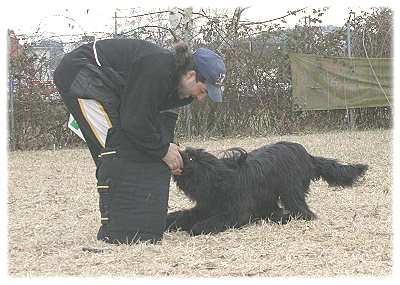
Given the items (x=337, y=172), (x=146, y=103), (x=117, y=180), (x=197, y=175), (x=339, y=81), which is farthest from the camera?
(x=339, y=81)

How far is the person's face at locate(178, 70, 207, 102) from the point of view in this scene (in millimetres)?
Answer: 3797

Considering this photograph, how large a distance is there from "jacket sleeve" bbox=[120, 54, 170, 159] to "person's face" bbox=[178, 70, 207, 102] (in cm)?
11

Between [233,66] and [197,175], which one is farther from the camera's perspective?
[233,66]

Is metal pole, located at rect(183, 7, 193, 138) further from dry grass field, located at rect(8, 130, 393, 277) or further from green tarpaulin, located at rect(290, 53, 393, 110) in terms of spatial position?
dry grass field, located at rect(8, 130, 393, 277)

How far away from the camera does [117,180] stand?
148 inches

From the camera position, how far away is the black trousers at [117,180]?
3758 mm

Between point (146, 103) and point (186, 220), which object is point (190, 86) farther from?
point (186, 220)

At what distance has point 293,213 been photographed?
14.2 feet

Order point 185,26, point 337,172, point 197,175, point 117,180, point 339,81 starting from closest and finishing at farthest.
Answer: point 117,180, point 197,175, point 337,172, point 185,26, point 339,81

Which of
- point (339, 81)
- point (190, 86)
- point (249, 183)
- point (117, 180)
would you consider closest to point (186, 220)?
point (249, 183)

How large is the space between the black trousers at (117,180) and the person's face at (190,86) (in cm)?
22

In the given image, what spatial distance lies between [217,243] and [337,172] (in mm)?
1326

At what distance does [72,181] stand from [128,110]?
9.70 feet

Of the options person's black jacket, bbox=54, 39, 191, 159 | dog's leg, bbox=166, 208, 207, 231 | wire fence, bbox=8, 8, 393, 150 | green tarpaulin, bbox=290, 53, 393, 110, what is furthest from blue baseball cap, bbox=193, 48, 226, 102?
green tarpaulin, bbox=290, 53, 393, 110
